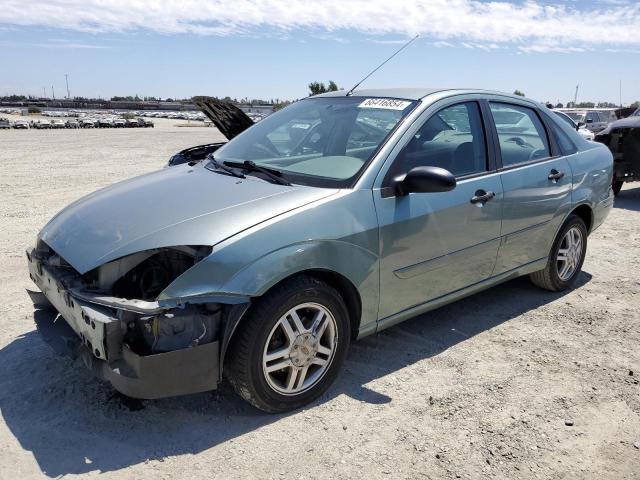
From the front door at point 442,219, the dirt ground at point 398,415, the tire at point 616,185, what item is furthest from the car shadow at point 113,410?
the tire at point 616,185

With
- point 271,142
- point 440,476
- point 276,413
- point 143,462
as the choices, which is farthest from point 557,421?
point 271,142

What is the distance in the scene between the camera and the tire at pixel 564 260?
4.83 meters

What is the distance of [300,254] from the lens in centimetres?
288

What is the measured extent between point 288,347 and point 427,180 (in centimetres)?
123

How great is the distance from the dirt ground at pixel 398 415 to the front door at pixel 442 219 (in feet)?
1.65

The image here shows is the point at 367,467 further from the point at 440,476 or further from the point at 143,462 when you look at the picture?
the point at 143,462

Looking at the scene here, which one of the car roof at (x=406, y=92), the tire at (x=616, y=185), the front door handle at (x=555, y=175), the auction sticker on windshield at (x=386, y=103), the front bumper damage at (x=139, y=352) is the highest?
the car roof at (x=406, y=92)

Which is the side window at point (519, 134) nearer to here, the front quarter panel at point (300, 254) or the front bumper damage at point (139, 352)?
the front quarter panel at point (300, 254)

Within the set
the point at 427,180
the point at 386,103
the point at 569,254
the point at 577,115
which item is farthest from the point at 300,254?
the point at 577,115

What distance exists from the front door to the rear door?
0.16 metres

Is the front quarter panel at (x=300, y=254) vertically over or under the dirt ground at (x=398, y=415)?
over

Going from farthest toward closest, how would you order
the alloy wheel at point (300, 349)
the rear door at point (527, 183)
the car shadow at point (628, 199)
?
the car shadow at point (628, 199) → the rear door at point (527, 183) → the alloy wheel at point (300, 349)

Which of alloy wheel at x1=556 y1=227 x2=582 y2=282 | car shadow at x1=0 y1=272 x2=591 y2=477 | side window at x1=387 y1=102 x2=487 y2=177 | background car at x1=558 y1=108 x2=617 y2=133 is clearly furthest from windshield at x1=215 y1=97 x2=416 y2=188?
background car at x1=558 y1=108 x2=617 y2=133

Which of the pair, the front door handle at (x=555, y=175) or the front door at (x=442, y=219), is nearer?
the front door at (x=442, y=219)
